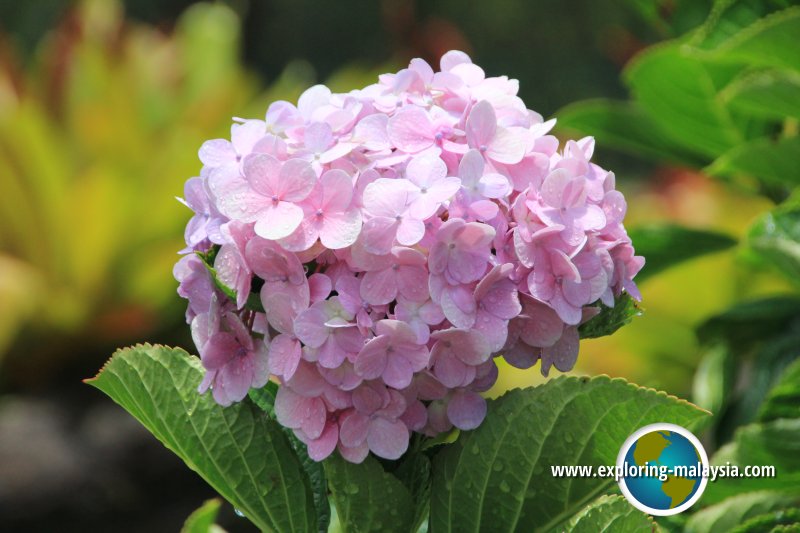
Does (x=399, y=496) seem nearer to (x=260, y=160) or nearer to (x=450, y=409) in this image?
(x=450, y=409)

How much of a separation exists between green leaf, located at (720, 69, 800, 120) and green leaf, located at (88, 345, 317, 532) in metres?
0.60

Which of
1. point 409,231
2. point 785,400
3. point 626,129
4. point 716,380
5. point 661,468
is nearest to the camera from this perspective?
point 409,231

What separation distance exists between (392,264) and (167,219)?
2285 millimetres

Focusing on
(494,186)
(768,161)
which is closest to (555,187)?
(494,186)

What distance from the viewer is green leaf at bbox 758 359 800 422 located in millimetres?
906

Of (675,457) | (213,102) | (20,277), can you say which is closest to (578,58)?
(213,102)

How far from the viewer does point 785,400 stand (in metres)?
0.91

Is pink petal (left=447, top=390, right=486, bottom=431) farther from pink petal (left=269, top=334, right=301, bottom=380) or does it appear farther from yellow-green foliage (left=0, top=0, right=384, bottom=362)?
yellow-green foliage (left=0, top=0, right=384, bottom=362)

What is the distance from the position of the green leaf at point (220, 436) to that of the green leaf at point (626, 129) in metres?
0.73

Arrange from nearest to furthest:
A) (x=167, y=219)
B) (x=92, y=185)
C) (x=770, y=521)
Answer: (x=770, y=521) < (x=92, y=185) < (x=167, y=219)

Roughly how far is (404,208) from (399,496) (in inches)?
8.2

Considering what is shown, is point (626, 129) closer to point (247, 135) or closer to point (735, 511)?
point (735, 511)

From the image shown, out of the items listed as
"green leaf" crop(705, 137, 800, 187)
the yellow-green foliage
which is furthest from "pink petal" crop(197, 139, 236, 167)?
the yellow-green foliage

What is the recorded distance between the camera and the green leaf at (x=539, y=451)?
0.63m
